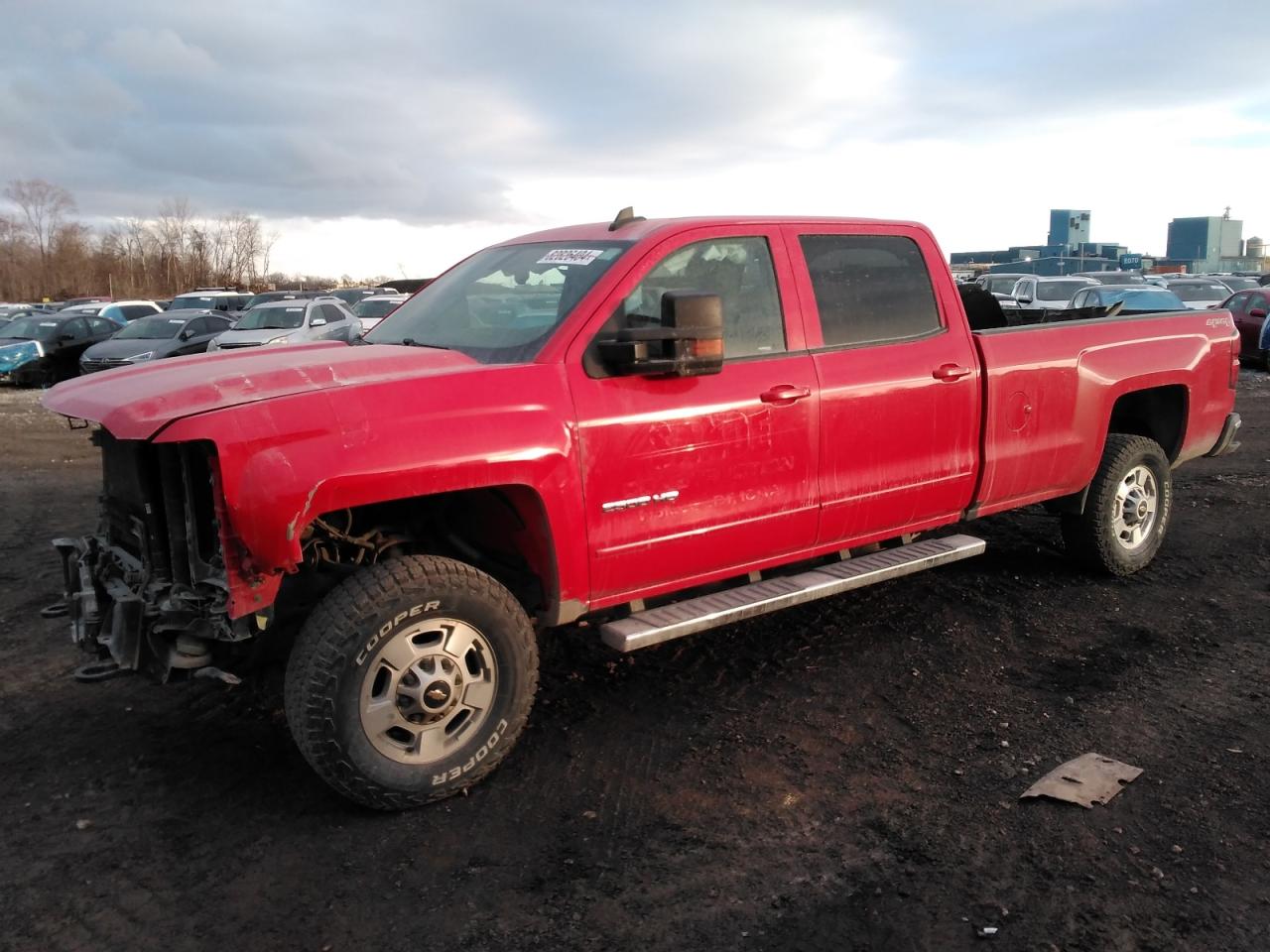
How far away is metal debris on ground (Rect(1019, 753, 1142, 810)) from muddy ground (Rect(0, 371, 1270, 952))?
0.06 m

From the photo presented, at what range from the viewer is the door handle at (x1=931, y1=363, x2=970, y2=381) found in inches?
189

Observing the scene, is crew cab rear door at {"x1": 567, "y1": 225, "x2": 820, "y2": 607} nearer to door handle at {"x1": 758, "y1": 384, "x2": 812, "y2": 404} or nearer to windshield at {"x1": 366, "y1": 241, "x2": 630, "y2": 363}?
door handle at {"x1": 758, "y1": 384, "x2": 812, "y2": 404}

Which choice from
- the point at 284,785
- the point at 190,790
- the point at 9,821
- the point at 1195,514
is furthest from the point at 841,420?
the point at 1195,514

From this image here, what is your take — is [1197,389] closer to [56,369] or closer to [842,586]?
[842,586]

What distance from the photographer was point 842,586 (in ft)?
14.5

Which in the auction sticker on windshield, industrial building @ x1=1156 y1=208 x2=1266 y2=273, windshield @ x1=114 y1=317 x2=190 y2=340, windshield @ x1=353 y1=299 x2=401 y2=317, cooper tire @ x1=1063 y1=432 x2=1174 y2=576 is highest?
industrial building @ x1=1156 y1=208 x2=1266 y2=273

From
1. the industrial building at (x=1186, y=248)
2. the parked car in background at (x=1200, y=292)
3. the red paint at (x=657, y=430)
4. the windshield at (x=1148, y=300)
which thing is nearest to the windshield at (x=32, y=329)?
the red paint at (x=657, y=430)

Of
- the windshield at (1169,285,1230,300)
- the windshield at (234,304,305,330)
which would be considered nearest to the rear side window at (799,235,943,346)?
the windshield at (234,304,305,330)

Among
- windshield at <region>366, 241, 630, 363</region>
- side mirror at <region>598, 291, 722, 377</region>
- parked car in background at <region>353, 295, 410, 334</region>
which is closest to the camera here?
side mirror at <region>598, 291, 722, 377</region>

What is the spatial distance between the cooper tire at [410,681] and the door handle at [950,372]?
2.35m

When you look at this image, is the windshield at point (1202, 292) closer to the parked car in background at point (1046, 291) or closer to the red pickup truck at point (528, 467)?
the parked car in background at point (1046, 291)

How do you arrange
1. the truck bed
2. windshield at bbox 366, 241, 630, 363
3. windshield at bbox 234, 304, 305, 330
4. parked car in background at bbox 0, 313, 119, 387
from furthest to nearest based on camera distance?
parked car in background at bbox 0, 313, 119, 387
windshield at bbox 234, 304, 305, 330
the truck bed
windshield at bbox 366, 241, 630, 363

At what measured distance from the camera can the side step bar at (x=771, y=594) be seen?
3.82 m

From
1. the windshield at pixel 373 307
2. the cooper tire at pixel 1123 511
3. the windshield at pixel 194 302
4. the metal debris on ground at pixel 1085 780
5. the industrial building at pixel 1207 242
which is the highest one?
the industrial building at pixel 1207 242
